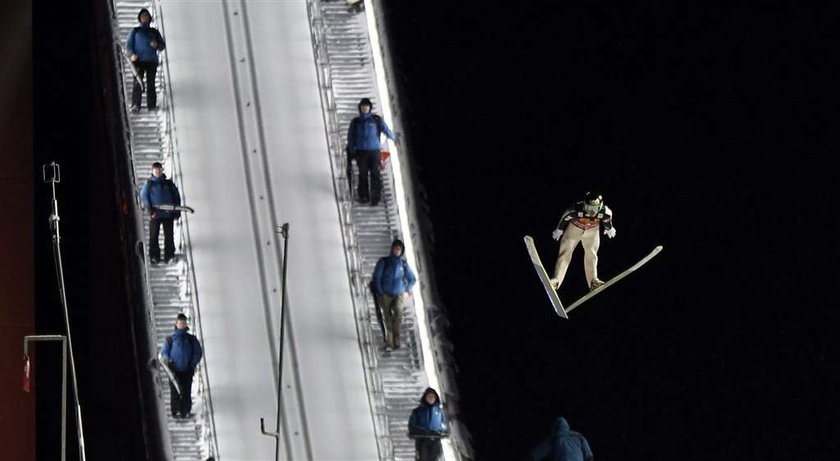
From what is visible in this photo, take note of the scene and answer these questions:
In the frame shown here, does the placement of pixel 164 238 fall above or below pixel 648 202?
above

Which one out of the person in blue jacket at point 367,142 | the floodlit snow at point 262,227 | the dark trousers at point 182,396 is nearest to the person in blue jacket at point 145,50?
the floodlit snow at point 262,227

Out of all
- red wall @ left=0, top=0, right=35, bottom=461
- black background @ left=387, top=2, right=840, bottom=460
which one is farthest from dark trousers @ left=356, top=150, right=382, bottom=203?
red wall @ left=0, top=0, right=35, bottom=461

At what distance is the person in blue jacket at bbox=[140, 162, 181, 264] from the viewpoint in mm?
15945

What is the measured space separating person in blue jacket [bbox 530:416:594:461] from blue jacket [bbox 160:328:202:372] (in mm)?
3125

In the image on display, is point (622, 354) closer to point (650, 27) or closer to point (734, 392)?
point (734, 392)

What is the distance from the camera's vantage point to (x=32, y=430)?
57.1ft

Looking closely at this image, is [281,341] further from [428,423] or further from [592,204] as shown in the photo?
[592,204]

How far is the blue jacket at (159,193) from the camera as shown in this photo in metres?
15.9

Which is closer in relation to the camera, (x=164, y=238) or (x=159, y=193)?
(x=159, y=193)

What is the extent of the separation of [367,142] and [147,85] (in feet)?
7.45

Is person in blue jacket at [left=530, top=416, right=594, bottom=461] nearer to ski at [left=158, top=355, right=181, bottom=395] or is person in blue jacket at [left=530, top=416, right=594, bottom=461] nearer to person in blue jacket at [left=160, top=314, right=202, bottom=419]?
person in blue jacket at [left=160, top=314, right=202, bottom=419]

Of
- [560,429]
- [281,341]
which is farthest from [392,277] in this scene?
[560,429]

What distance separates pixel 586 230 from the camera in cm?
1631

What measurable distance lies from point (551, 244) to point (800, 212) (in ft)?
8.83
